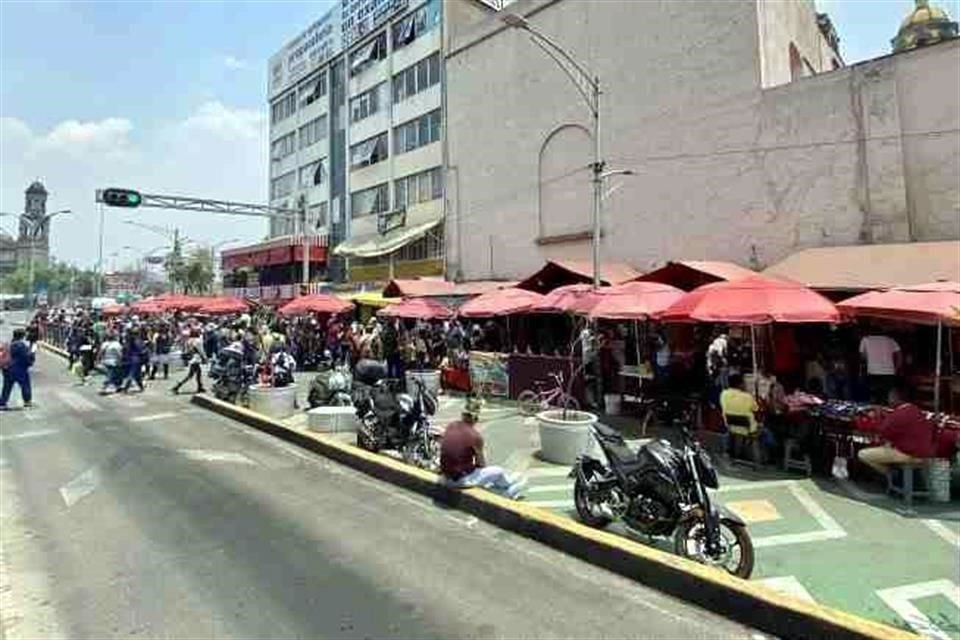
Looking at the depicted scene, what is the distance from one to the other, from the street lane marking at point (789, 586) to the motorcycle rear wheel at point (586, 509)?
1.73m

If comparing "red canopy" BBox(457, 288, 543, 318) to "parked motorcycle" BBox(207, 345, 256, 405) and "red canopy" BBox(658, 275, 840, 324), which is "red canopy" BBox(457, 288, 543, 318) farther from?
"red canopy" BBox(658, 275, 840, 324)

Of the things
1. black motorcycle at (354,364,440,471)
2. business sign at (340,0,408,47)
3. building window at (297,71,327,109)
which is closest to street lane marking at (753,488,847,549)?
black motorcycle at (354,364,440,471)

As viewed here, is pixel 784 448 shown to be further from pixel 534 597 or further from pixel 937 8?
pixel 937 8

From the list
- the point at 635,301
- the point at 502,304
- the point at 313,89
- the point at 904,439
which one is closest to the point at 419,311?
the point at 502,304

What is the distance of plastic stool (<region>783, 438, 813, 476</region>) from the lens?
9582 millimetres

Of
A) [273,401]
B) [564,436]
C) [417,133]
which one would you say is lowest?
[564,436]

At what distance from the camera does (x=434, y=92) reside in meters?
36.0

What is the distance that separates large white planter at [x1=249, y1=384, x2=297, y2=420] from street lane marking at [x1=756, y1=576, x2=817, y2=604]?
36.6 ft

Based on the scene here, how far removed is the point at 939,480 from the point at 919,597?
3184 mm

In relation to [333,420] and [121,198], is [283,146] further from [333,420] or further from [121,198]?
[333,420]

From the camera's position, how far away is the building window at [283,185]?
55.5 m

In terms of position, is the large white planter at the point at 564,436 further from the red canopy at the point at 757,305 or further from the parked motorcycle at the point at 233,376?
the parked motorcycle at the point at 233,376

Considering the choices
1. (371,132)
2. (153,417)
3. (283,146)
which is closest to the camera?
(153,417)

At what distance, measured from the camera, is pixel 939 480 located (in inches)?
318
